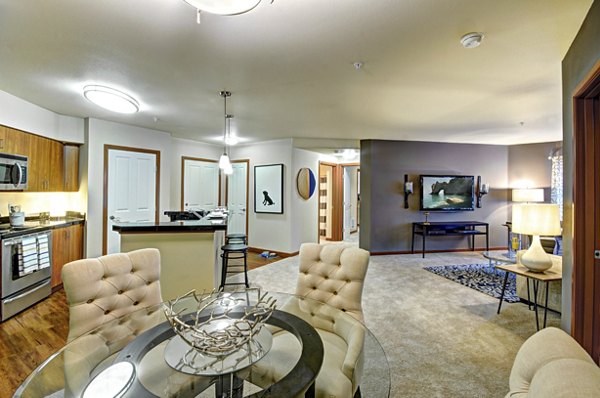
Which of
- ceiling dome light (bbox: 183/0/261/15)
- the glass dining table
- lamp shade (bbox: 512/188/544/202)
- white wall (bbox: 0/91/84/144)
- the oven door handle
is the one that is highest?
white wall (bbox: 0/91/84/144)

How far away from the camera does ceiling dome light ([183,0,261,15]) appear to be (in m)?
1.23

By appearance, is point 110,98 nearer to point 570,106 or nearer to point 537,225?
point 570,106

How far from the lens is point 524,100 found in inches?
135

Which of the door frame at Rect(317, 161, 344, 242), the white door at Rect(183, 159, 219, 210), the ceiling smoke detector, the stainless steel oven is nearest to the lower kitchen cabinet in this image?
the stainless steel oven

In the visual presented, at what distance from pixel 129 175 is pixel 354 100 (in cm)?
390

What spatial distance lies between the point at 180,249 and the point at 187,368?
1.91 m

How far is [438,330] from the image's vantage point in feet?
8.76

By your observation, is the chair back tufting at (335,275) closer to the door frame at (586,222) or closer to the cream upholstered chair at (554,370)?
the cream upholstered chair at (554,370)

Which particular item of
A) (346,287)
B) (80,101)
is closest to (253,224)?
(80,101)

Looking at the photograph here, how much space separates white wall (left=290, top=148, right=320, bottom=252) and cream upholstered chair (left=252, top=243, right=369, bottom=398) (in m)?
3.70

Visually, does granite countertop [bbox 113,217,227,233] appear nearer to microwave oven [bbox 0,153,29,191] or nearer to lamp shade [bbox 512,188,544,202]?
microwave oven [bbox 0,153,29,191]

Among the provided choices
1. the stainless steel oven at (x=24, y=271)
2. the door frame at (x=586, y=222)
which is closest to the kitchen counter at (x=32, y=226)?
the stainless steel oven at (x=24, y=271)

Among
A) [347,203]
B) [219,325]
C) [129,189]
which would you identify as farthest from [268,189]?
[219,325]

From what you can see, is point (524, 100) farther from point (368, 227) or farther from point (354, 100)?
point (368, 227)
